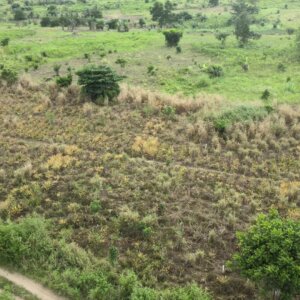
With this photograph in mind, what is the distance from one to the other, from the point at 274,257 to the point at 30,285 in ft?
24.2

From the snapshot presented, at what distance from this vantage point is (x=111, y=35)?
5188 centimetres

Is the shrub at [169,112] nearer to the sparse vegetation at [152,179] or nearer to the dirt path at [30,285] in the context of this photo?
the sparse vegetation at [152,179]

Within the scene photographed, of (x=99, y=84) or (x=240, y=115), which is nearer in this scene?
(x=240, y=115)

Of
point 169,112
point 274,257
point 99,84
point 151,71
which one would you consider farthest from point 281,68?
point 274,257

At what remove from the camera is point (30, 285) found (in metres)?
13.5

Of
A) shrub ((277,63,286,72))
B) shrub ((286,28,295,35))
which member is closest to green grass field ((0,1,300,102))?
shrub ((277,63,286,72))

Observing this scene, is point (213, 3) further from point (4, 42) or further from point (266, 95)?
point (266, 95)

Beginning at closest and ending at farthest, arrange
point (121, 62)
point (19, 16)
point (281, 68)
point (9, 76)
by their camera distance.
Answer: point (9, 76)
point (281, 68)
point (121, 62)
point (19, 16)

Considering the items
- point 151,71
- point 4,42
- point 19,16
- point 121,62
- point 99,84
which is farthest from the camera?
point 19,16

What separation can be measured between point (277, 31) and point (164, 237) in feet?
152

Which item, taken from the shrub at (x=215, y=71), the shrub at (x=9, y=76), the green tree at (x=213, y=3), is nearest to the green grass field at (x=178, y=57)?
the shrub at (x=215, y=71)

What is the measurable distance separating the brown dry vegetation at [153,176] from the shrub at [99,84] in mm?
768

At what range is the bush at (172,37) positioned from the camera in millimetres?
45094

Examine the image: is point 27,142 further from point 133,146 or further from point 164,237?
point 164,237
